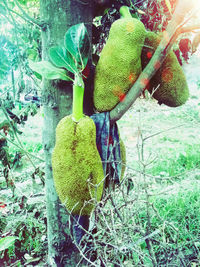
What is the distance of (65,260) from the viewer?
1081mm

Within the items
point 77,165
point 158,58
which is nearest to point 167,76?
point 158,58

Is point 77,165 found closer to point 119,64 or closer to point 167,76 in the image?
point 119,64

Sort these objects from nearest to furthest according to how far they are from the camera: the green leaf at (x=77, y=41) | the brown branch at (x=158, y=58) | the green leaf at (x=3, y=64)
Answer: the brown branch at (x=158, y=58) < the green leaf at (x=77, y=41) < the green leaf at (x=3, y=64)

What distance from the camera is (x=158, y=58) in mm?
833

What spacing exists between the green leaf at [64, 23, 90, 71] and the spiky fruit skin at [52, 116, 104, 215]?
21 centimetres

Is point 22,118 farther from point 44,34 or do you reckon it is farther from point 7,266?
point 7,266

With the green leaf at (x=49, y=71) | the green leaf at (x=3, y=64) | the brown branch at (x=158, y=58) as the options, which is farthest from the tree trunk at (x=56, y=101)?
the green leaf at (x=3, y=64)

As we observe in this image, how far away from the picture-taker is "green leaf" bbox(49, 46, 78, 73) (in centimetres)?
91

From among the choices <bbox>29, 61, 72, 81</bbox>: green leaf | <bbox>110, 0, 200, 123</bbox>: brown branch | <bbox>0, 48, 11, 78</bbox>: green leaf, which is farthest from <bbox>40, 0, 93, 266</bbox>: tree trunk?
<bbox>0, 48, 11, 78</bbox>: green leaf

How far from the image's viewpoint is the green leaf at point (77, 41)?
2.94 ft

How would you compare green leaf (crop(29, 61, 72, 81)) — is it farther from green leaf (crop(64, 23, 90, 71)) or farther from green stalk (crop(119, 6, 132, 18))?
green stalk (crop(119, 6, 132, 18))

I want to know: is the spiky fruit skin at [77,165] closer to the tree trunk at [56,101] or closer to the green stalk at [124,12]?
the tree trunk at [56,101]

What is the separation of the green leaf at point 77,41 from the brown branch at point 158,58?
0.19 m

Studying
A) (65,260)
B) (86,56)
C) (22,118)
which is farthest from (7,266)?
(86,56)
